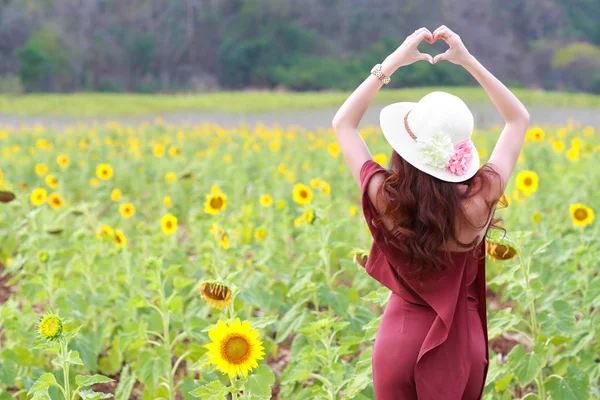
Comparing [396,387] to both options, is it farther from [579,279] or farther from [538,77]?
[538,77]

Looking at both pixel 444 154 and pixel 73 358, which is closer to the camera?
pixel 444 154

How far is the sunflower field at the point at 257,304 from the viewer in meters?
2.67

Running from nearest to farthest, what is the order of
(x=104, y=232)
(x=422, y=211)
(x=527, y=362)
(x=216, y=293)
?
(x=422, y=211) < (x=216, y=293) < (x=527, y=362) < (x=104, y=232)

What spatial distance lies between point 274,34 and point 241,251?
35.8 meters

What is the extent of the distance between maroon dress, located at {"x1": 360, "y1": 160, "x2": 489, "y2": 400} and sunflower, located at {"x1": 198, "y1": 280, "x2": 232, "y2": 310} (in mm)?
442

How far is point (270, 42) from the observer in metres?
38.0

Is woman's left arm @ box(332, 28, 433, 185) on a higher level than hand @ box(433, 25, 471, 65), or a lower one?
lower

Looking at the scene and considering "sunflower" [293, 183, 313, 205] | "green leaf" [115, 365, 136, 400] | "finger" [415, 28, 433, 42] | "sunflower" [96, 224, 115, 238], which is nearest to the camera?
"finger" [415, 28, 433, 42]

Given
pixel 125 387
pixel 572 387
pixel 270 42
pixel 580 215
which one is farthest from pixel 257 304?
pixel 270 42

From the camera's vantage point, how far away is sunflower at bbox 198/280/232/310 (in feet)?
7.85

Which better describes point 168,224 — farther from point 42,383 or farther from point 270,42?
point 270,42

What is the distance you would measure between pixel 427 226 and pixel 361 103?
39 cm

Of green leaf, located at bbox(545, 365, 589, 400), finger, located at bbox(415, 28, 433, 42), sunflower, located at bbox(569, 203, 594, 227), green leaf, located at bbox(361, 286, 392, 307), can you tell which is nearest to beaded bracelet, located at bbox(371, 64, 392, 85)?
Answer: finger, located at bbox(415, 28, 433, 42)

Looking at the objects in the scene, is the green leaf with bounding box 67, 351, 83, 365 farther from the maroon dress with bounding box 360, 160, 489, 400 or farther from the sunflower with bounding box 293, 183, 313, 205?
the sunflower with bounding box 293, 183, 313, 205
